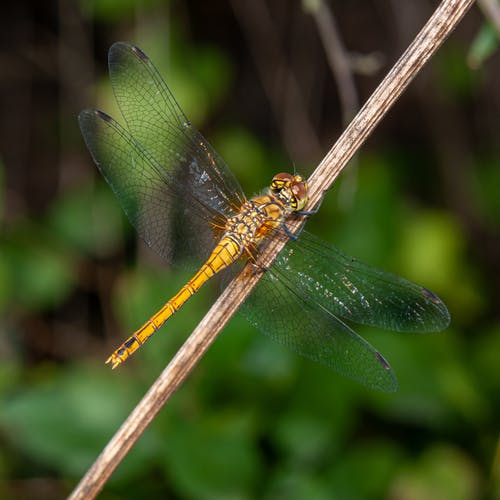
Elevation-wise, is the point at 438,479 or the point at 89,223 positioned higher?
the point at 438,479

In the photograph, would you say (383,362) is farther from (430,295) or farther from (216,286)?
(216,286)

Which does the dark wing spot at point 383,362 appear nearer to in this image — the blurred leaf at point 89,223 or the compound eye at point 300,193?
the compound eye at point 300,193

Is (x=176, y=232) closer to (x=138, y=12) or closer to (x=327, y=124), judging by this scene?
(x=138, y=12)

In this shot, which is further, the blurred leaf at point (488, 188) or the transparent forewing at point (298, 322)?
the blurred leaf at point (488, 188)

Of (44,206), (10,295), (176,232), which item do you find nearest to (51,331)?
(10,295)

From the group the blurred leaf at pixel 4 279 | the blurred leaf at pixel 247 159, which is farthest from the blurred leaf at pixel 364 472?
the blurred leaf at pixel 4 279

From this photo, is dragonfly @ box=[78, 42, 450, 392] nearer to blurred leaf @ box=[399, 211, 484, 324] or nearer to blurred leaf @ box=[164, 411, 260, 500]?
blurred leaf @ box=[164, 411, 260, 500]

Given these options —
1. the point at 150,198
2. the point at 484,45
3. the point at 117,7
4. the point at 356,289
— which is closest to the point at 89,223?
the point at 117,7
